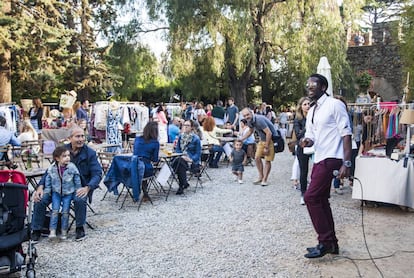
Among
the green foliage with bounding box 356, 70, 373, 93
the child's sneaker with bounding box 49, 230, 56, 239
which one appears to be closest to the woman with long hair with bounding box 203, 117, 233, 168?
the child's sneaker with bounding box 49, 230, 56, 239

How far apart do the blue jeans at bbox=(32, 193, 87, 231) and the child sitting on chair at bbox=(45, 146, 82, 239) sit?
70mm

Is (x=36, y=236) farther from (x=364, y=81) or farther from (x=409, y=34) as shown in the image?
(x=364, y=81)

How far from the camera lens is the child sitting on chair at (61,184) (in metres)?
4.64

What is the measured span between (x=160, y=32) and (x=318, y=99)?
15.7 metres

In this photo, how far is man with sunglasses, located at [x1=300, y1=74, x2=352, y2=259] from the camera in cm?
383

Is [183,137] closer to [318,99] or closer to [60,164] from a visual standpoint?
[60,164]

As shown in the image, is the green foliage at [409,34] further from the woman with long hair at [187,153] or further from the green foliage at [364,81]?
the woman with long hair at [187,153]

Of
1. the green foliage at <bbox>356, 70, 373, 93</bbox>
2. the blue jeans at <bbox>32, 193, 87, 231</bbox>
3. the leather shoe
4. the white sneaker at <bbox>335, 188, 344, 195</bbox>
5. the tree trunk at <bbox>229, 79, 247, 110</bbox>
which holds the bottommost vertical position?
the white sneaker at <bbox>335, 188, 344, 195</bbox>

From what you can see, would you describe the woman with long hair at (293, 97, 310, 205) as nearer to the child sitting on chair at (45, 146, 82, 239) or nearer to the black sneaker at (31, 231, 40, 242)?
the child sitting on chair at (45, 146, 82, 239)

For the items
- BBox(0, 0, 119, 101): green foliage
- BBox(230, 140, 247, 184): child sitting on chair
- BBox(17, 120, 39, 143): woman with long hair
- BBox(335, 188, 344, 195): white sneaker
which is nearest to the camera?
BBox(335, 188, 344, 195): white sneaker

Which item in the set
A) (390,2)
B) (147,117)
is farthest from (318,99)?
(390,2)

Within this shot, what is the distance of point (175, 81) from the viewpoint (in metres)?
20.9

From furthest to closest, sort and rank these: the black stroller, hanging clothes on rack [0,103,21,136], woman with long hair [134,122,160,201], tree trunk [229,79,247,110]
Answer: tree trunk [229,79,247,110]
hanging clothes on rack [0,103,21,136]
woman with long hair [134,122,160,201]
the black stroller

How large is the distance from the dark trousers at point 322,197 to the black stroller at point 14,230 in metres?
2.36
